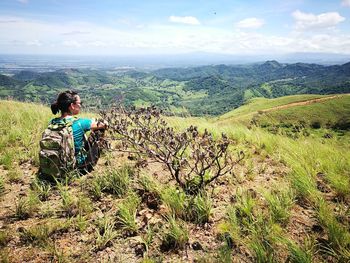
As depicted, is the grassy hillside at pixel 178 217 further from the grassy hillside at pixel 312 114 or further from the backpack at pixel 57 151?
the grassy hillside at pixel 312 114

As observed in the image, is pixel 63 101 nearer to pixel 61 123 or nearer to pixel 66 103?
pixel 66 103

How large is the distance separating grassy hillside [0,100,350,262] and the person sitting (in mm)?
362

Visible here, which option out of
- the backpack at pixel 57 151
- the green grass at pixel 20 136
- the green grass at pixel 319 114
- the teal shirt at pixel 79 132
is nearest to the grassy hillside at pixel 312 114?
the green grass at pixel 319 114

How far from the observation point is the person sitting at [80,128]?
5.14 meters

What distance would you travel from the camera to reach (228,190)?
462 centimetres

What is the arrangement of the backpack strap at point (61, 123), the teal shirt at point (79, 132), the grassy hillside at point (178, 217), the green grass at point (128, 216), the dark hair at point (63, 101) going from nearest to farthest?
1. the grassy hillside at point (178, 217)
2. the green grass at point (128, 216)
3. the backpack strap at point (61, 123)
4. the teal shirt at point (79, 132)
5. the dark hair at point (63, 101)

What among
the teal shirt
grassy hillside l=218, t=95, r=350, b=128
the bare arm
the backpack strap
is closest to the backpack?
the backpack strap

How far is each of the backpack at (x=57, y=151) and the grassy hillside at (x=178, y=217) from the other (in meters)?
0.30

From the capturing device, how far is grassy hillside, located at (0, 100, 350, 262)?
310cm

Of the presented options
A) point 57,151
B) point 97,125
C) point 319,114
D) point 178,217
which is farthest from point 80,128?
point 319,114

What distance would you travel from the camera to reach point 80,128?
5184mm

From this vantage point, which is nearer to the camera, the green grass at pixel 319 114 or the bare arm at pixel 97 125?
the bare arm at pixel 97 125

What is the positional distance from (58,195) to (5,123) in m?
5.12

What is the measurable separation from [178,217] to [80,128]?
2.89 meters
